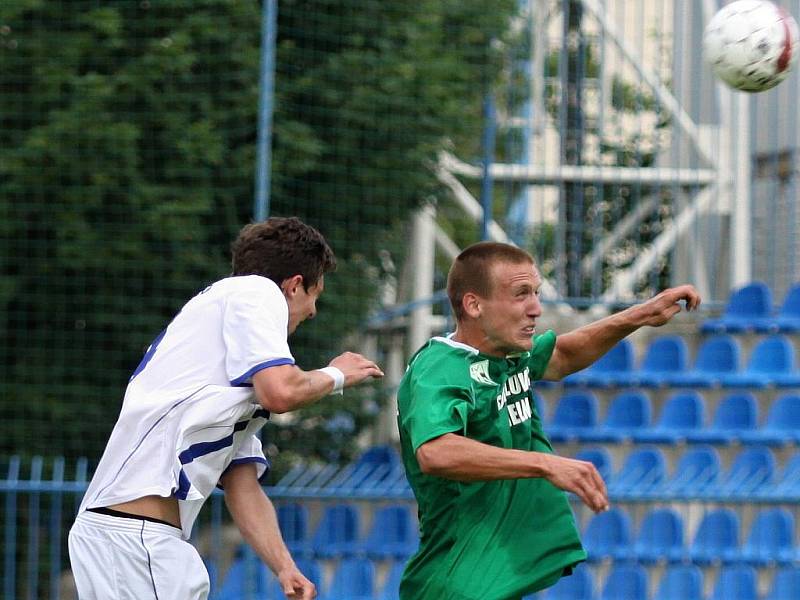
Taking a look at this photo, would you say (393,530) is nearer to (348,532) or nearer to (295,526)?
(348,532)

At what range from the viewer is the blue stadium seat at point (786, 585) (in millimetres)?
7941

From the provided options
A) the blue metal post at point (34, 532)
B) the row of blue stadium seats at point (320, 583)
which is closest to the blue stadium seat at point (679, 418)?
the row of blue stadium seats at point (320, 583)

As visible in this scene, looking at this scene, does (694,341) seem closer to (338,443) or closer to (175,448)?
(338,443)

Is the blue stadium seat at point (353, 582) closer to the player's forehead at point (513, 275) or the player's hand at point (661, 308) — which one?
the player's hand at point (661, 308)

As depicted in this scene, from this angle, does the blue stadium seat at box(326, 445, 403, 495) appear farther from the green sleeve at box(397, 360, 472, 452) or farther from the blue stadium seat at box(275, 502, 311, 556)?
the green sleeve at box(397, 360, 472, 452)

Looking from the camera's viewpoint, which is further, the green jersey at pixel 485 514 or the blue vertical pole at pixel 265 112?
the blue vertical pole at pixel 265 112

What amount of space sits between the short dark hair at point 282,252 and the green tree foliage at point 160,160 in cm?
446

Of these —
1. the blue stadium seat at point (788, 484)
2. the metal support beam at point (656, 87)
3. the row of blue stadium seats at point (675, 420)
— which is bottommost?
the blue stadium seat at point (788, 484)

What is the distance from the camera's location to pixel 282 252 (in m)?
4.26

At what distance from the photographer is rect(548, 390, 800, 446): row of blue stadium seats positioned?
9.12 meters

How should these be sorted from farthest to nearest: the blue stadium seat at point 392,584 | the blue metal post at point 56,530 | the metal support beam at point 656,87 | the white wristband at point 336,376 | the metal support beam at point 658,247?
the metal support beam at point 658,247 < the metal support beam at point 656,87 < the blue stadium seat at point 392,584 < the blue metal post at point 56,530 < the white wristband at point 336,376

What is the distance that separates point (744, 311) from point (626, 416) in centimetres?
135

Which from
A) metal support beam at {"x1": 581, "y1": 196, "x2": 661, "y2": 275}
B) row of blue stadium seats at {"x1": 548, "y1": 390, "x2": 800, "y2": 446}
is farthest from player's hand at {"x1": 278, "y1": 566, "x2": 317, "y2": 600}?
metal support beam at {"x1": 581, "y1": 196, "x2": 661, "y2": 275}

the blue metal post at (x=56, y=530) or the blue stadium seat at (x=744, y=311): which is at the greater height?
the blue stadium seat at (x=744, y=311)
